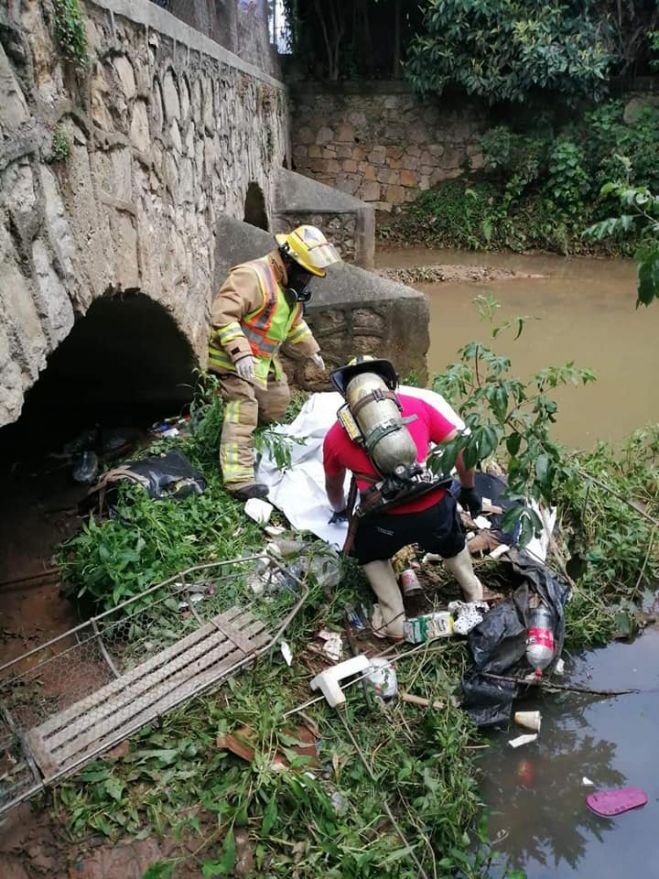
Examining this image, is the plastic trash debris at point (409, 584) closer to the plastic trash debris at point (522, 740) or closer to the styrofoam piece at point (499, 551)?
the styrofoam piece at point (499, 551)

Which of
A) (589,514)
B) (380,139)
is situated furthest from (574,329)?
(380,139)

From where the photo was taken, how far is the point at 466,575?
3283 millimetres

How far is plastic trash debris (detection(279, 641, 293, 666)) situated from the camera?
9.77ft

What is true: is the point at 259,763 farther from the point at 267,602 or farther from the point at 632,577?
the point at 632,577

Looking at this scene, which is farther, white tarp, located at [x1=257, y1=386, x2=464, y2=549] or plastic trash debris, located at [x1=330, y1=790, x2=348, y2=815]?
white tarp, located at [x1=257, y1=386, x2=464, y2=549]

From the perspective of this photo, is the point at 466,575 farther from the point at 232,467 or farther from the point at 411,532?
the point at 232,467

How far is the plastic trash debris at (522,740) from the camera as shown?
9.89 ft

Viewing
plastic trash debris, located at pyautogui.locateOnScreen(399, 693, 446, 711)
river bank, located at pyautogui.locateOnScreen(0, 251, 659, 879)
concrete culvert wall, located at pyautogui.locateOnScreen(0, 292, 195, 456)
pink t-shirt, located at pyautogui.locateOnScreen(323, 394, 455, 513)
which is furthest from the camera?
concrete culvert wall, located at pyautogui.locateOnScreen(0, 292, 195, 456)

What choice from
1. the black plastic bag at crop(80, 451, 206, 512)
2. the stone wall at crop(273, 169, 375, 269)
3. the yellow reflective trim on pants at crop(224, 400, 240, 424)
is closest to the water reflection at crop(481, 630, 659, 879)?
the black plastic bag at crop(80, 451, 206, 512)

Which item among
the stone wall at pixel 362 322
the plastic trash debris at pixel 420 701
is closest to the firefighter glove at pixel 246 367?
the stone wall at pixel 362 322

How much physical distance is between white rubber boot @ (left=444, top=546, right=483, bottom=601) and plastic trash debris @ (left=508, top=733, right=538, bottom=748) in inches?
24.2

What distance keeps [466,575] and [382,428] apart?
0.94 m

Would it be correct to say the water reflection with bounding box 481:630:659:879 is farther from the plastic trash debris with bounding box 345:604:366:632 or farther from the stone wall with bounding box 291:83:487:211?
the stone wall with bounding box 291:83:487:211

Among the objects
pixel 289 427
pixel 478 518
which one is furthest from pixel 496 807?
→ pixel 289 427
